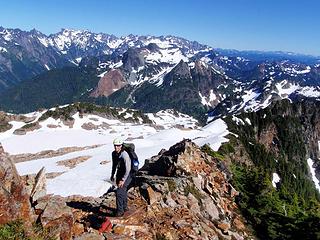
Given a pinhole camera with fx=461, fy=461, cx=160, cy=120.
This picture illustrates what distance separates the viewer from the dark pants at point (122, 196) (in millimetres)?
22188

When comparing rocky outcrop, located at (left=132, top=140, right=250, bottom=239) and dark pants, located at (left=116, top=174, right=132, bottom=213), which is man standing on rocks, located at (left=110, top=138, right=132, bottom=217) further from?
rocky outcrop, located at (left=132, top=140, right=250, bottom=239)

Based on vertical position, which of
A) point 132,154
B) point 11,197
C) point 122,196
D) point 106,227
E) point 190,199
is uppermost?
point 132,154

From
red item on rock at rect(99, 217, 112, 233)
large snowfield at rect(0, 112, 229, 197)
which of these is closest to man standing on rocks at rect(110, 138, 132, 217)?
red item on rock at rect(99, 217, 112, 233)

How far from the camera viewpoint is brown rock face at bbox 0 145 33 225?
19.6m

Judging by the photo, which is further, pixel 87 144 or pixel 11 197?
pixel 87 144

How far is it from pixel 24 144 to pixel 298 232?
8986cm

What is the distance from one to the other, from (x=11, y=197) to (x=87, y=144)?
303ft

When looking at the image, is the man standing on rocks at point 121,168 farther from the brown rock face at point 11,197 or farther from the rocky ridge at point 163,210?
the brown rock face at point 11,197

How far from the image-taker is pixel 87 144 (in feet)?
367

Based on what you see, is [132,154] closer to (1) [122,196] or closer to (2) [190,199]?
(1) [122,196]

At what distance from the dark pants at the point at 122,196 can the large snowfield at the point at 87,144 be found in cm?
2846

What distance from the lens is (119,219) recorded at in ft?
74.0

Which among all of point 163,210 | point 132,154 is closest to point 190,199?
point 163,210

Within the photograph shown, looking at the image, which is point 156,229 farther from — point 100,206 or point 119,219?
point 100,206
